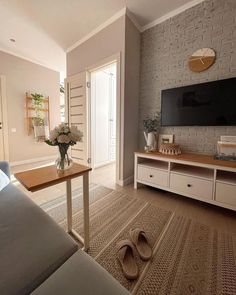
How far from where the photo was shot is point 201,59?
7.09ft

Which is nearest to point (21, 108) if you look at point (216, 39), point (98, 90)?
Result: point (98, 90)

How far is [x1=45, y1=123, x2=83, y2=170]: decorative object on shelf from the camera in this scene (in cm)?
122

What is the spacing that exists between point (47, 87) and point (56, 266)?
4868 mm

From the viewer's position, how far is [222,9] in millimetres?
1999

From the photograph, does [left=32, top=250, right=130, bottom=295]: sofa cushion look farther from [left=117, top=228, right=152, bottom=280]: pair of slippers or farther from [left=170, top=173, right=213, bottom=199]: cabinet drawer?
[left=170, top=173, right=213, bottom=199]: cabinet drawer

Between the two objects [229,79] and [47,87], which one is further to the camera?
[47,87]

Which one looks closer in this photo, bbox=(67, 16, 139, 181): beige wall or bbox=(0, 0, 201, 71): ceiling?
bbox=(0, 0, 201, 71): ceiling

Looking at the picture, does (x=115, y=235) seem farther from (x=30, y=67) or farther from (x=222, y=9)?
(x=30, y=67)

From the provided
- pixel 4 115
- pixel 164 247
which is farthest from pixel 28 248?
pixel 4 115

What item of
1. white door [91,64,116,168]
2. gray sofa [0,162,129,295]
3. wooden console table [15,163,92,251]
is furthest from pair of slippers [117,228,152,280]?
white door [91,64,116,168]

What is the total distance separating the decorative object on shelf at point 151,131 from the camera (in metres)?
2.50

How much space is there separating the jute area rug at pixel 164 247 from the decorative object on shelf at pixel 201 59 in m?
1.96

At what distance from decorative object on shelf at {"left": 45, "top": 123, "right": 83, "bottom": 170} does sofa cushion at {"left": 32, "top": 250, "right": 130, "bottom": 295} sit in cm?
73

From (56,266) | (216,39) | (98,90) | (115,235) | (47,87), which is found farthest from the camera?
(47,87)
